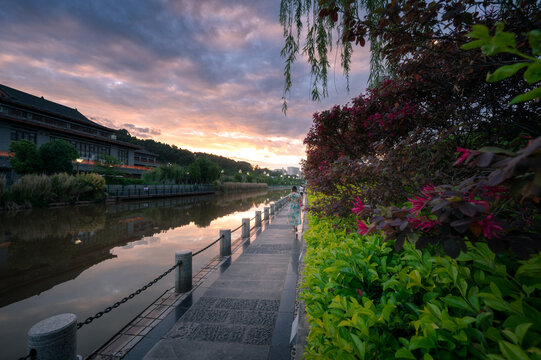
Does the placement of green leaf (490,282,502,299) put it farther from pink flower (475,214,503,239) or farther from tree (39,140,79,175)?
tree (39,140,79,175)

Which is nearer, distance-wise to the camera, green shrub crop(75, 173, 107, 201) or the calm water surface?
the calm water surface

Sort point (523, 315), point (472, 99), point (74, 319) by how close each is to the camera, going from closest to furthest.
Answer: point (523, 315) → point (472, 99) → point (74, 319)

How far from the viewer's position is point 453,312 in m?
1.51

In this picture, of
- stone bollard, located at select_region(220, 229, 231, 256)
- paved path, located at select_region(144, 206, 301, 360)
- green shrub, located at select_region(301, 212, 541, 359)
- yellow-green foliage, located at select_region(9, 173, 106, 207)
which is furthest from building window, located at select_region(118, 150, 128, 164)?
green shrub, located at select_region(301, 212, 541, 359)

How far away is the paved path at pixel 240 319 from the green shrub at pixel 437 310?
7.43 feet

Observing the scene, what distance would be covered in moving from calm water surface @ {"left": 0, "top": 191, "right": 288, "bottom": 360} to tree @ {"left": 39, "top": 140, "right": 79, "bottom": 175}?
18163mm

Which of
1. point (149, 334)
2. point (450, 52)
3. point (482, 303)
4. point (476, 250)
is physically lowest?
point (149, 334)

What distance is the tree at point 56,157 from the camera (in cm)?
2869

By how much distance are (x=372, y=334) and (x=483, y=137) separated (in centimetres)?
292

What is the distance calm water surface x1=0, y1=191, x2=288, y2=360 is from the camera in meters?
4.75

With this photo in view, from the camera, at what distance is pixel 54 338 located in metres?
2.70

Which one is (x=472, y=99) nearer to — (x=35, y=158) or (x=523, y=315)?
(x=523, y=315)

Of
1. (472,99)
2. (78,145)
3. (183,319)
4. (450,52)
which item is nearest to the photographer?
(450,52)

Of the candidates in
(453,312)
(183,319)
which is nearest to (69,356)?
(183,319)
